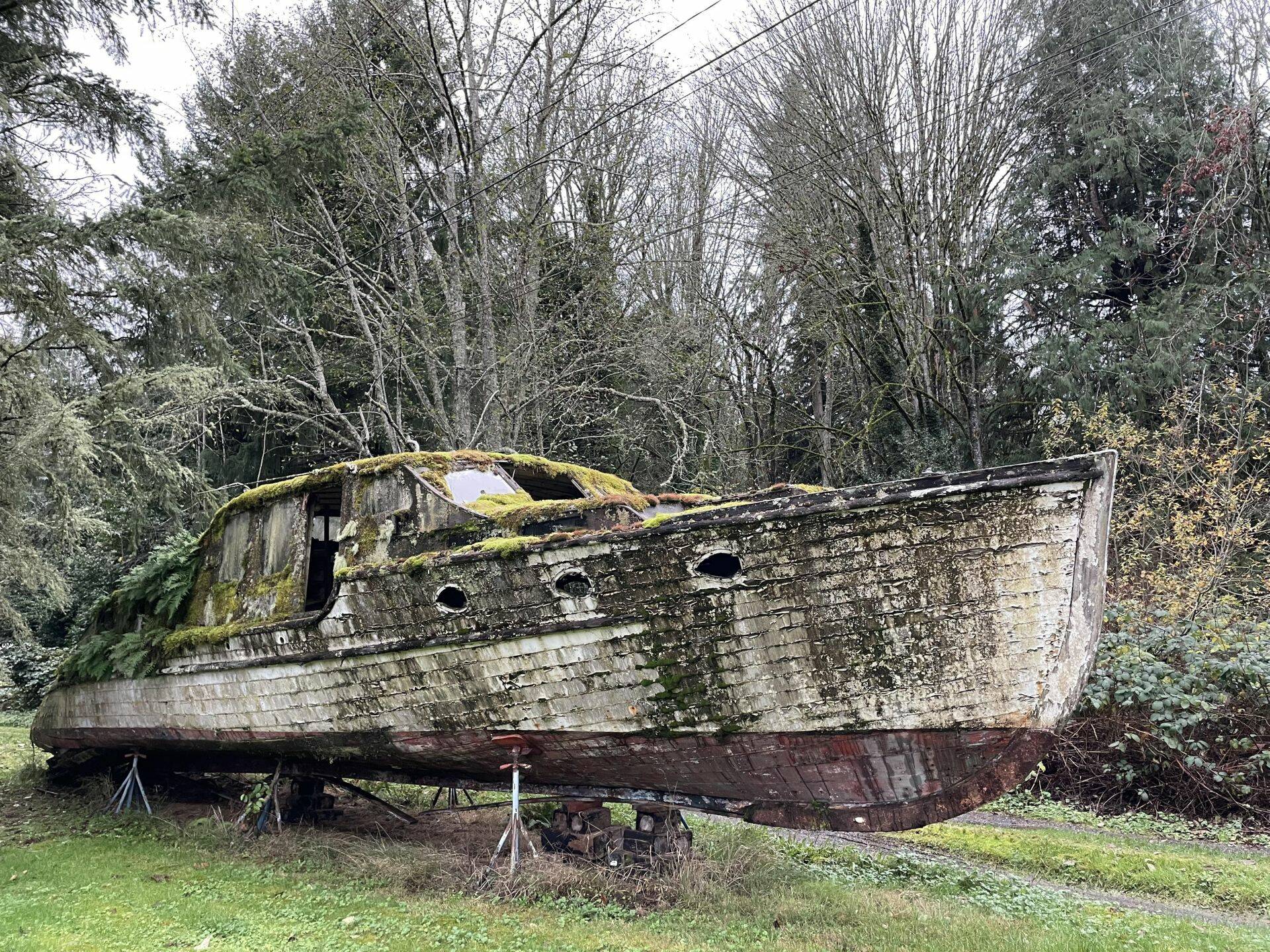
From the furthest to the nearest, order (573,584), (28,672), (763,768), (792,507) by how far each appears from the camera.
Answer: (28,672) < (573,584) < (763,768) < (792,507)

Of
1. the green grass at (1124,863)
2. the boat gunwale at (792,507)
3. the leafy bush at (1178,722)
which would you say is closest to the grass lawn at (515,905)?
the green grass at (1124,863)

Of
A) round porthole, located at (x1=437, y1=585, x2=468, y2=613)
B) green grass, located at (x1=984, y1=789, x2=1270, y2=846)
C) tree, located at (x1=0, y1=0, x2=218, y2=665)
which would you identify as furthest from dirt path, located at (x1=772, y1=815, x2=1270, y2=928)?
tree, located at (x1=0, y1=0, x2=218, y2=665)

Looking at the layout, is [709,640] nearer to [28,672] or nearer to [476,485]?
[476,485]

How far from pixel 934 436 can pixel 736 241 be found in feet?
20.2

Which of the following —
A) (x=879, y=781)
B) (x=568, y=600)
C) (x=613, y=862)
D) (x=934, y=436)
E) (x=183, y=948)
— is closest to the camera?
(x=183, y=948)

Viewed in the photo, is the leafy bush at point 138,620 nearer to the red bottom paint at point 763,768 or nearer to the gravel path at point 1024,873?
the red bottom paint at point 763,768

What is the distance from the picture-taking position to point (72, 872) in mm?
7031

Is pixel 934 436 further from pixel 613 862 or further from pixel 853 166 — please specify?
pixel 613 862

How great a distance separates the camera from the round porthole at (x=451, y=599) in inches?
260

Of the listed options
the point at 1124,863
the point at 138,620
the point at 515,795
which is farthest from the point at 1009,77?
the point at 138,620

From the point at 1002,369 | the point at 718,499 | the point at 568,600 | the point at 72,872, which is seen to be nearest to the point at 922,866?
the point at 718,499

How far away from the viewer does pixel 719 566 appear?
5.80m

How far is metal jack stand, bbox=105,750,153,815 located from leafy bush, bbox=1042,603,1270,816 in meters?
9.89

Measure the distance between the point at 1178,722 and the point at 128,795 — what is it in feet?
36.2
